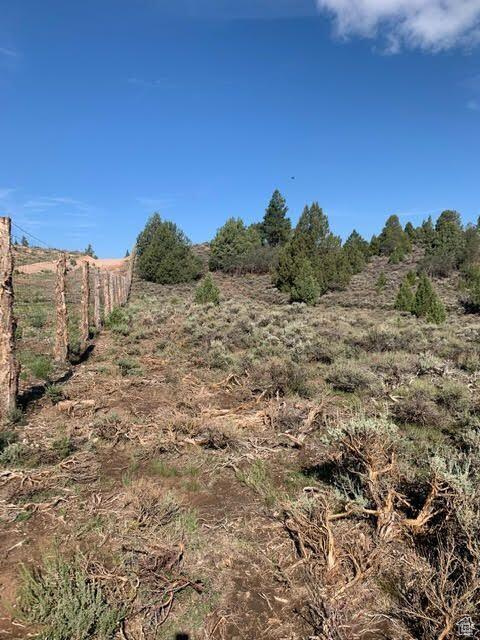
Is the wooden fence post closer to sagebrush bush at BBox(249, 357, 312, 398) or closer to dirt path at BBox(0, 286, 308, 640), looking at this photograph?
dirt path at BBox(0, 286, 308, 640)

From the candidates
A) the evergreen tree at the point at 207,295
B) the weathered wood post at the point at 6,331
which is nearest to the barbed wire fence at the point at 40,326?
the weathered wood post at the point at 6,331

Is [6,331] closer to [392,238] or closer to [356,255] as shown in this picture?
[356,255]

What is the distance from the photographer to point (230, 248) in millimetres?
47250

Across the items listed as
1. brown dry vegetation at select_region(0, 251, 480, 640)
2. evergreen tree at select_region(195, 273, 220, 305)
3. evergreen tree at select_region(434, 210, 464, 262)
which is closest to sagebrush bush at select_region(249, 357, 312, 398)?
brown dry vegetation at select_region(0, 251, 480, 640)

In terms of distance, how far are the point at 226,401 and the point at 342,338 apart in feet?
19.7

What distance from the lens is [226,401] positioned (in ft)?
25.9

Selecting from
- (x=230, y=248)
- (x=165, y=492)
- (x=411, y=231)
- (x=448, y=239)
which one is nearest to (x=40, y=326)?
(x=165, y=492)

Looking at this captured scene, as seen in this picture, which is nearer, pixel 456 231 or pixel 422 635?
pixel 422 635

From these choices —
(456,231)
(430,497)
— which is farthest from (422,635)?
(456,231)

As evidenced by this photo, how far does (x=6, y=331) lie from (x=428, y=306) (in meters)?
19.6

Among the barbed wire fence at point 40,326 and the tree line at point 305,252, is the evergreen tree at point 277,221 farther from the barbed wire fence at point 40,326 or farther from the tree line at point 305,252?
the barbed wire fence at point 40,326

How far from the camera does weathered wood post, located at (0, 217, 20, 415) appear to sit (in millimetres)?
6176

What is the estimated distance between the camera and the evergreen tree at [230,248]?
149ft

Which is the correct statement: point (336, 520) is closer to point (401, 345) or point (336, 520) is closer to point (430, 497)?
point (430, 497)
